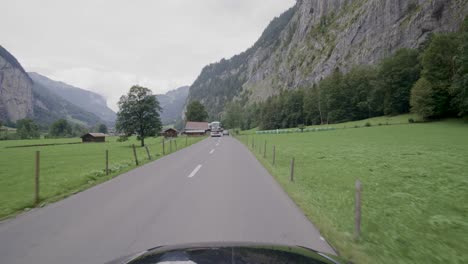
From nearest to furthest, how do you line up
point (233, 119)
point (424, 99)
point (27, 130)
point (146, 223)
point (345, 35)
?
point (146, 223) < point (424, 99) < point (27, 130) < point (345, 35) < point (233, 119)

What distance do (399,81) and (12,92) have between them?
252 metres

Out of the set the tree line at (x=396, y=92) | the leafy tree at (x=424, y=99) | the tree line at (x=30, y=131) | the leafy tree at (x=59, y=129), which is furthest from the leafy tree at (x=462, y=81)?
the leafy tree at (x=59, y=129)

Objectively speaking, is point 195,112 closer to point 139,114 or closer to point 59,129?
point 139,114

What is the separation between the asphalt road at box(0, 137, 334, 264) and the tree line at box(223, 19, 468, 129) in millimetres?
47076

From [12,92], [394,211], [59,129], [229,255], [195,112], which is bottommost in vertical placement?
[394,211]

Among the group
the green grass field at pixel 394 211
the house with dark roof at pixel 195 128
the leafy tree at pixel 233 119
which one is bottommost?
the green grass field at pixel 394 211

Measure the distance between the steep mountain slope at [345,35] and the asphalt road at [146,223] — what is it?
302ft

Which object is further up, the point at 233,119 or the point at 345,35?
the point at 345,35

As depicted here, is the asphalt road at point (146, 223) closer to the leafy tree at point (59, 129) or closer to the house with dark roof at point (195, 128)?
the house with dark roof at point (195, 128)

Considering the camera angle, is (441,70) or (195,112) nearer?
(441,70)

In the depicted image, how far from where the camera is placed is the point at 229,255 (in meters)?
1.97

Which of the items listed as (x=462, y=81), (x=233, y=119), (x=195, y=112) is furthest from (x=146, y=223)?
(x=233, y=119)

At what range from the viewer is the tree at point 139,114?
38250 millimetres

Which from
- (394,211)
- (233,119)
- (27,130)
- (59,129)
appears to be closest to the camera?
(394,211)
